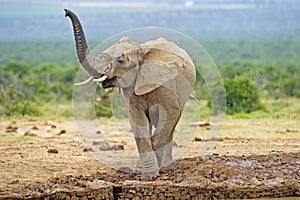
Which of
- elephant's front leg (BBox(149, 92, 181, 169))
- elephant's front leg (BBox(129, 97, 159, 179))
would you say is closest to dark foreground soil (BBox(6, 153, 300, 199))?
elephant's front leg (BBox(129, 97, 159, 179))

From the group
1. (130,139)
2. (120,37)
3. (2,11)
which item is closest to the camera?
(120,37)

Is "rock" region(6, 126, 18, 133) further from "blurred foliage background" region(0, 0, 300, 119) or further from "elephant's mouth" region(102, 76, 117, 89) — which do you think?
"elephant's mouth" region(102, 76, 117, 89)

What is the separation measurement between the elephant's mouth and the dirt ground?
1021 mm

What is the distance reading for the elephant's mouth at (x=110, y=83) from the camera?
820 cm

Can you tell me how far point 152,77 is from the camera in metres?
8.45

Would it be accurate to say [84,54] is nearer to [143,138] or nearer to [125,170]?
[143,138]

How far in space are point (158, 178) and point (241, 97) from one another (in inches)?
327

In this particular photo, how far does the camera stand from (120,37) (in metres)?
8.75

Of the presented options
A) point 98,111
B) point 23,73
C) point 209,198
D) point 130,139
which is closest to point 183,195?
point 209,198

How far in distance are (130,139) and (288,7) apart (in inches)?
3988

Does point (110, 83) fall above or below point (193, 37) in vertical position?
above

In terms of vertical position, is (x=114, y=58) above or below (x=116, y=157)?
above

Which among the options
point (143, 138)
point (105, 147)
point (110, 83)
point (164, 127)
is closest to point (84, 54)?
point (110, 83)

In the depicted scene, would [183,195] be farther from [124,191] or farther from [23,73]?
[23,73]
